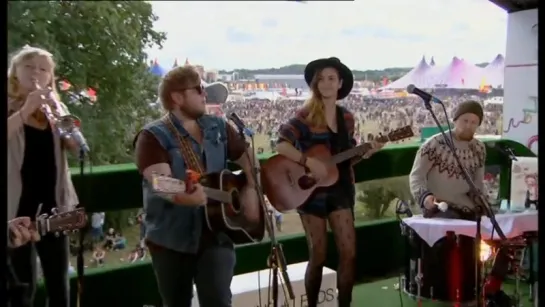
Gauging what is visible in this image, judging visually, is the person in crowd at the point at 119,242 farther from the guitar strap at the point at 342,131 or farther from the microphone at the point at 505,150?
the microphone at the point at 505,150

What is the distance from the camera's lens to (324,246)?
1.98 m

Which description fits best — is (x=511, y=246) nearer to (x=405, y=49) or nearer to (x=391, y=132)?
(x=391, y=132)

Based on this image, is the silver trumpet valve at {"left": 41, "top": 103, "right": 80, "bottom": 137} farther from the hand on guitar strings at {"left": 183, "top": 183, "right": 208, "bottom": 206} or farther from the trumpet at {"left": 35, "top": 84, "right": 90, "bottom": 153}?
the hand on guitar strings at {"left": 183, "top": 183, "right": 208, "bottom": 206}

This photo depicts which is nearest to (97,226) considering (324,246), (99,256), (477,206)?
(99,256)

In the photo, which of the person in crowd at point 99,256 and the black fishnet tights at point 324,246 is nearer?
the person in crowd at point 99,256

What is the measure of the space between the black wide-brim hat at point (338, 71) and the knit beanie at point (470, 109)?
393 millimetres

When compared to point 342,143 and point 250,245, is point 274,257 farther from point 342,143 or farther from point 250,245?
point 342,143

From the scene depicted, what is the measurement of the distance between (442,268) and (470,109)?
1.75ft

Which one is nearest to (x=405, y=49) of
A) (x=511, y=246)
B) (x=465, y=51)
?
(x=465, y=51)

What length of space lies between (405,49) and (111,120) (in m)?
0.92

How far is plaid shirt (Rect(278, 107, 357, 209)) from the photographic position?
1.92 meters

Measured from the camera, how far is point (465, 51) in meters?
2.07

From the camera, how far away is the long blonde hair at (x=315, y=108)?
1.91m

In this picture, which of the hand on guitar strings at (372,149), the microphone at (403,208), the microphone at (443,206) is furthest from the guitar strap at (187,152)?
the microphone at (443,206)
